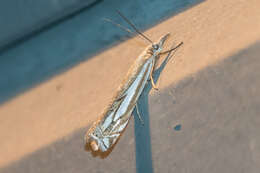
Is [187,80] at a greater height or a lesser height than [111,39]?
lesser

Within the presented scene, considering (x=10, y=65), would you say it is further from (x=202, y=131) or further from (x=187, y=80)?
(x=202, y=131)

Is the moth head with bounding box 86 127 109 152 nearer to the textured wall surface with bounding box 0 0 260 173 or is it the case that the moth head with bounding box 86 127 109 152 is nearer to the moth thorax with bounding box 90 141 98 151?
the moth thorax with bounding box 90 141 98 151

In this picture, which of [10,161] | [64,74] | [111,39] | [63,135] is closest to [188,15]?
[111,39]

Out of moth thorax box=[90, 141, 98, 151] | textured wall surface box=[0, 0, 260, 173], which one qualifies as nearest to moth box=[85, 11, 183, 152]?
moth thorax box=[90, 141, 98, 151]

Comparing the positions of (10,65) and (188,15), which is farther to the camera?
(10,65)

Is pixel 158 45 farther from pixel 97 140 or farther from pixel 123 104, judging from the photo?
pixel 97 140

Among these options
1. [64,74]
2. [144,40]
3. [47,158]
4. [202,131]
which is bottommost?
[202,131]

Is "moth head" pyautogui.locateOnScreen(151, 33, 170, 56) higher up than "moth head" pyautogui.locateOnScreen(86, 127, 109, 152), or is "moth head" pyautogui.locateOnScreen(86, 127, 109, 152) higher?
"moth head" pyautogui.locateOnScreen(151, 33, 170, 56)

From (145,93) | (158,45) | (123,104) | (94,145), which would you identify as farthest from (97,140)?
(158,45)

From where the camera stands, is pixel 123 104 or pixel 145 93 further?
pixel 145 93
